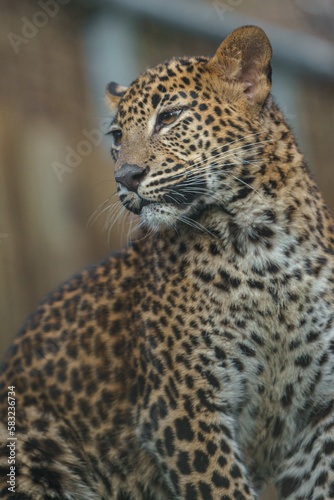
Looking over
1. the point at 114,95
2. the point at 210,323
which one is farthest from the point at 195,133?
the point at 114,95

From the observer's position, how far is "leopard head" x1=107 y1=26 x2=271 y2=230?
478cm

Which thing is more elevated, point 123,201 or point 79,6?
point 79,6

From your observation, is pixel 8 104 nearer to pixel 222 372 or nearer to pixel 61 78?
pixel 61 78

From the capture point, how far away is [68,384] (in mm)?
5645

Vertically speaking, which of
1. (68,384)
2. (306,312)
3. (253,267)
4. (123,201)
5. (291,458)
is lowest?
(291,458)

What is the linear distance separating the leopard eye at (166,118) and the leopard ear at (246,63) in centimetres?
43

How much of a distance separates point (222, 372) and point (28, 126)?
526 centimetres

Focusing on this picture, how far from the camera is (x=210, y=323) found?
496 centimetres

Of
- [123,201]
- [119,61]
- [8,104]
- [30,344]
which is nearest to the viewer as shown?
[123,201]

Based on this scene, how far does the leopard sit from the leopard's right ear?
0.57 metres

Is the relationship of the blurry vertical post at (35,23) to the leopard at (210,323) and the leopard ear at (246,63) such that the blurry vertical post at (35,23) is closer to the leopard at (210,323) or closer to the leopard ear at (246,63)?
the leopard at (210,323)

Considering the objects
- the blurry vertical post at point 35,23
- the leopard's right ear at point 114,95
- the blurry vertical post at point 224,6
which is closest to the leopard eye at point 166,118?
the leopard's right ear at point 114,95

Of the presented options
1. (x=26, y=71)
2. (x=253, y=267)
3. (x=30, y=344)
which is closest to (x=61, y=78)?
(x=26, y=71)

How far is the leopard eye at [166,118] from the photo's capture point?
16.3 feet
